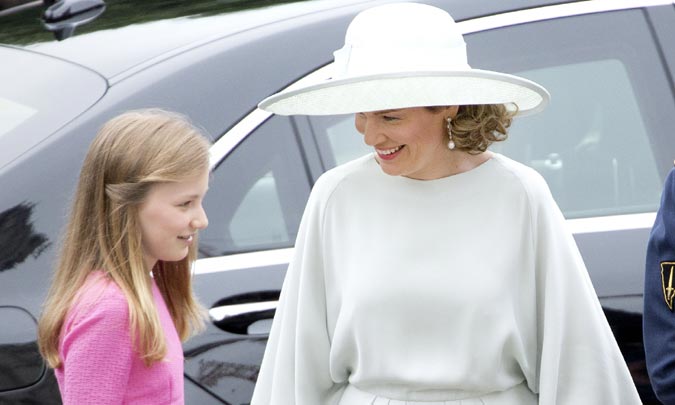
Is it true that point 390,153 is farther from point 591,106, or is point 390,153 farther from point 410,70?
point 591,106

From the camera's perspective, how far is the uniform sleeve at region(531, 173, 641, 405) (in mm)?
2916

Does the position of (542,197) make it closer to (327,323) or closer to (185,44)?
(327,323)

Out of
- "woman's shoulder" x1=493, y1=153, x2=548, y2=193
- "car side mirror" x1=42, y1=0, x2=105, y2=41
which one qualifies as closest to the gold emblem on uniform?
"woman's shoulder" x1=493, y1=153, x2=548, y2=193

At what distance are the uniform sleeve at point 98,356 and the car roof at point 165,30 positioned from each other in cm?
98

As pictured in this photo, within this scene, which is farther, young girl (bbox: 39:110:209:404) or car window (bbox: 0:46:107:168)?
car window (bbox: 0:46:107:168)

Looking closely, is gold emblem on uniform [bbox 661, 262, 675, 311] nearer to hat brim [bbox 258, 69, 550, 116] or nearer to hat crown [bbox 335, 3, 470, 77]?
hat brim [bbox 258, 69, 550, 116]

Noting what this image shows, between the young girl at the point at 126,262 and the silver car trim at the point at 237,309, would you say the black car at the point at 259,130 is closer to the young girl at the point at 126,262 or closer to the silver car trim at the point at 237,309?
the silver car trim at the point at 237,309

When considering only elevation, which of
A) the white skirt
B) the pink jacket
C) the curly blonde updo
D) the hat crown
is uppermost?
the hat crown

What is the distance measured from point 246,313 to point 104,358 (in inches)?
29.5

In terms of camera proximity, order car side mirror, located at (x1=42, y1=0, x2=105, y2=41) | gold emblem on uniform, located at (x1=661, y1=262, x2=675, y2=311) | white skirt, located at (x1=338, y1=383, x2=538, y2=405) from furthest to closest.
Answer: car side mirror, located at (x1=42, y1=0, x2=105, y2=41), white skirt, located at (x1=338, y1=383, x2=538, y2=405), gold emblem on uniform, located at (x1=661, y1=262, x2=675, y2=311)

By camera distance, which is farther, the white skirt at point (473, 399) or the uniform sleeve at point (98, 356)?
the white skirt at point (473, 399)

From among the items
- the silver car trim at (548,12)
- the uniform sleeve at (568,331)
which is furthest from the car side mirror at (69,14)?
the uniform sleeve at (568,331)

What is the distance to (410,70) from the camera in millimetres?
2865

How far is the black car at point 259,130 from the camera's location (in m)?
3.46
